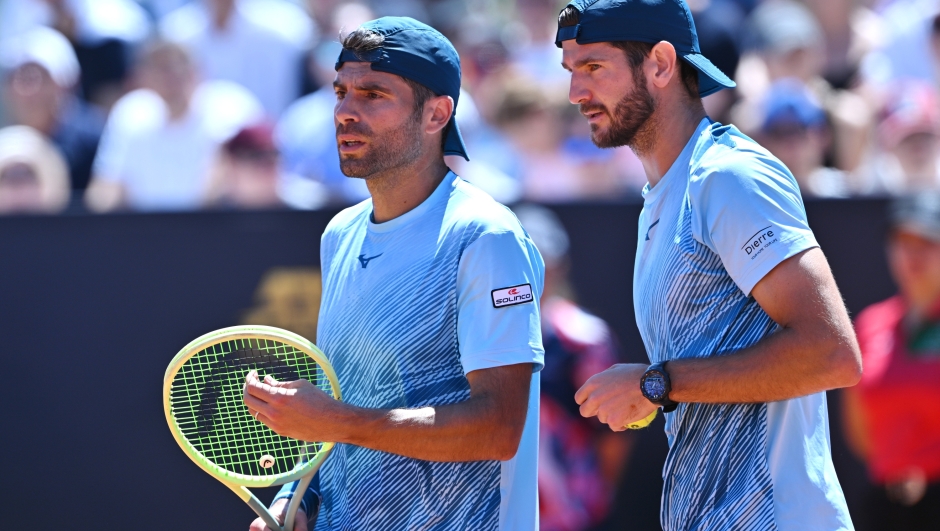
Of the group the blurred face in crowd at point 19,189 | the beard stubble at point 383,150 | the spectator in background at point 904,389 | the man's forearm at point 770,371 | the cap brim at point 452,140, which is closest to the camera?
the man's forearm at point 770,371

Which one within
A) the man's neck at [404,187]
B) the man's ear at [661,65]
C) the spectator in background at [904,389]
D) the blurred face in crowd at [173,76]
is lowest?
the spectator in background at [904,389]

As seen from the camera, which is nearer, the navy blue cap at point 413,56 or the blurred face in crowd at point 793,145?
the navy blue cap at point 413,56

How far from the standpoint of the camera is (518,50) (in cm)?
862

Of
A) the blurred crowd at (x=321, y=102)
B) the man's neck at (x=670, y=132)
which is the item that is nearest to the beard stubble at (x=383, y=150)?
the man's neck at (x=670, y=132)

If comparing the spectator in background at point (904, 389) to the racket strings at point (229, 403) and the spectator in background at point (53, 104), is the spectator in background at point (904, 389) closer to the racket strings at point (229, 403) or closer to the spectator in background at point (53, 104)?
the racket strings at point (229, 403)

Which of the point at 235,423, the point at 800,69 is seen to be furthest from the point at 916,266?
the point at 235,423

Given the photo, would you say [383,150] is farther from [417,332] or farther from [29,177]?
[29,177]

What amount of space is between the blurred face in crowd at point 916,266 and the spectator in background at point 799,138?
0.92 m

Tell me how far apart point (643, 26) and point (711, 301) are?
715mm

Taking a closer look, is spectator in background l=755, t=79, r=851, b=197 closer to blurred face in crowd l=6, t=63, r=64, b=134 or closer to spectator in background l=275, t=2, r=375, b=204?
spectator in background l=275, t=2, r=375, b=204

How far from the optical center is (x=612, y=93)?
2832 millimetres

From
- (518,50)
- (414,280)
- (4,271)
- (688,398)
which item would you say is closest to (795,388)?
(688,398)

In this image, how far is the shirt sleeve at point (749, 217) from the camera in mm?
2473

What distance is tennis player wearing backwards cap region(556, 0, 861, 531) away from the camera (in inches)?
97.1
